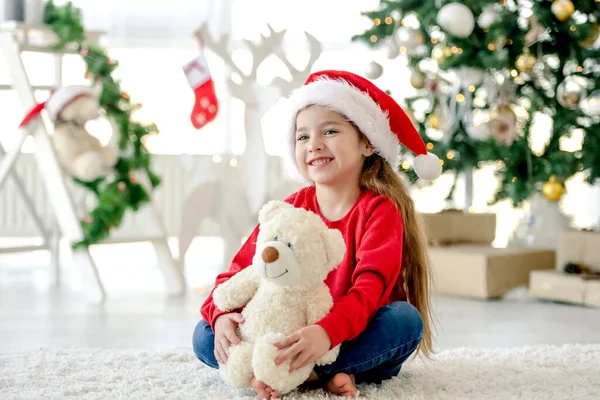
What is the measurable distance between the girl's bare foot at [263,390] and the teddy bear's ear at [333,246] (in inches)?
9.0

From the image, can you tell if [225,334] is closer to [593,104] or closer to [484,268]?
[484,268]

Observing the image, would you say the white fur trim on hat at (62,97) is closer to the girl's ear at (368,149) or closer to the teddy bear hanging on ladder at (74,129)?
the teddy bear hanging on ladder at (74,129)

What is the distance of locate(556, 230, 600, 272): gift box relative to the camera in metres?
2.79

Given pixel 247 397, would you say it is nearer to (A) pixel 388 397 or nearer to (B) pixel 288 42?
(A) pixel 388 397

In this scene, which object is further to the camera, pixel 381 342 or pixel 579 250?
pixel 579 250

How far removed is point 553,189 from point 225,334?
1.96 meters

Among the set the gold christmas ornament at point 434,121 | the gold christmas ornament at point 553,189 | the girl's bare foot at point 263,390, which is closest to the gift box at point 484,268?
the gold christmas ornament at point 553,189

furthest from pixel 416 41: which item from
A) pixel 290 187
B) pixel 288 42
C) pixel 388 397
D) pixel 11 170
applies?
pixel 388 397

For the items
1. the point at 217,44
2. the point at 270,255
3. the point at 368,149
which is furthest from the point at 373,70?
the point at 270,255

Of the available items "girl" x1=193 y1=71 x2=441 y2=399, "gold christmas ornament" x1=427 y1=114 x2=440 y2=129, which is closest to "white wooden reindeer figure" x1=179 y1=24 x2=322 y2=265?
"gold christmas ornament" x1=427 y1=114 x2=440 y2=129

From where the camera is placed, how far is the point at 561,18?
289cm

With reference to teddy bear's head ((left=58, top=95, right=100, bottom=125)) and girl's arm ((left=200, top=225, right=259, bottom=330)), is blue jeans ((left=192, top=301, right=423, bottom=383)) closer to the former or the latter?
girl's arm ((left=200, top=225, right=259, bottom=330))

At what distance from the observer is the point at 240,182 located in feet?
9.95

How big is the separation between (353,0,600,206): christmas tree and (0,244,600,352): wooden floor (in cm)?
51
